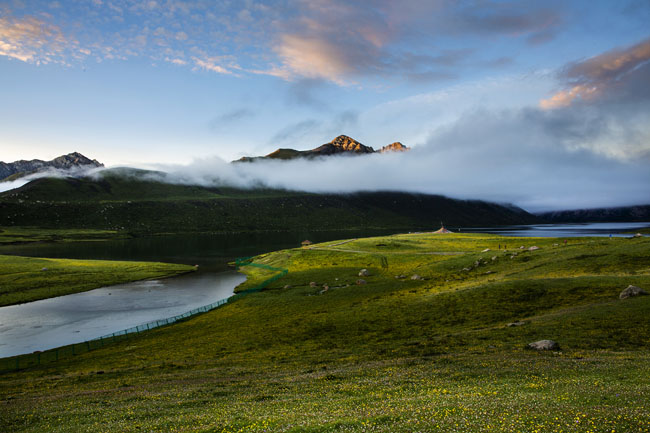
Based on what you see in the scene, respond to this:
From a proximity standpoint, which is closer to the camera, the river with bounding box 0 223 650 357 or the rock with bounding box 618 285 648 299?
the rock with bounding box 618 285 648 299

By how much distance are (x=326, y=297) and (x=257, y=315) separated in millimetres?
17669

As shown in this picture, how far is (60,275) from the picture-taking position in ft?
391

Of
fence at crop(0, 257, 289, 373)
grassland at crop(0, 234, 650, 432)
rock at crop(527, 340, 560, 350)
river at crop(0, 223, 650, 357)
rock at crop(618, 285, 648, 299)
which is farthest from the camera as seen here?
Result: river at crop(0, 223, 650, 357)

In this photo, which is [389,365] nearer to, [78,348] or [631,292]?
[631,292]

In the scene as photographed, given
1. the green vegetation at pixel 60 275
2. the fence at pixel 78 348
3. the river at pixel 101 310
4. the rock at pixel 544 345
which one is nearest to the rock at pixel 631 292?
the rock at pixel 544 345

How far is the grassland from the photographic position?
19.4 meters

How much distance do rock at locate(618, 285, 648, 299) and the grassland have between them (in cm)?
166

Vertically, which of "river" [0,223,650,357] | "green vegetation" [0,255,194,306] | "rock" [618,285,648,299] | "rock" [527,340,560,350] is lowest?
"river" [0,223,650,357]

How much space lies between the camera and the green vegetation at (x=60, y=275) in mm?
99438

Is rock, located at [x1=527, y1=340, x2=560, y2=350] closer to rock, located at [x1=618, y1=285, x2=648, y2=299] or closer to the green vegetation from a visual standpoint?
rock, located at [x1=618, y1=285, x2=648, y2=299]

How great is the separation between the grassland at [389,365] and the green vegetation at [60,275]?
55748 millimetres

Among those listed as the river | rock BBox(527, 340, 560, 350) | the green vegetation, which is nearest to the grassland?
rock BBox(527, 340, 560, 350)

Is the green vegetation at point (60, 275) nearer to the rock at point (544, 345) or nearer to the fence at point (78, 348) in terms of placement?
the fence at point (78, 348)

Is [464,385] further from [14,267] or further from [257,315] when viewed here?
[14,267]
